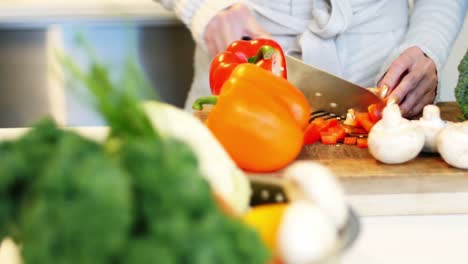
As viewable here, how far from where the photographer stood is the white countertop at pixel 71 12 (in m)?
1.86

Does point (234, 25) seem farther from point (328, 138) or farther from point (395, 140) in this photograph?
point (395, 140)

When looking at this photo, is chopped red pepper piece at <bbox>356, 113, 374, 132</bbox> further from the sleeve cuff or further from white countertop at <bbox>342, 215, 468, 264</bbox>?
the sleeve cuff

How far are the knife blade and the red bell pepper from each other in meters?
0.03

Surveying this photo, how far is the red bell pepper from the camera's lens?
111 centimetres

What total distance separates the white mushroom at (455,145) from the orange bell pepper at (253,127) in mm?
189

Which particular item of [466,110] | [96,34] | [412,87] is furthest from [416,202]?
[96,34]

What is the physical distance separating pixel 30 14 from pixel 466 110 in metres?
1.29

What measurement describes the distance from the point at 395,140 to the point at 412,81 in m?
0.36

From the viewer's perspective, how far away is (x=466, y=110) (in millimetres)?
1026

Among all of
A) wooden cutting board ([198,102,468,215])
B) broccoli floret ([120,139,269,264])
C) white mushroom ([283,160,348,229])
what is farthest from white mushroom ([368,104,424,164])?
broccoli floret ([120,139,269,264])

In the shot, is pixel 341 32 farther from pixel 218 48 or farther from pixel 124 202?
pixel 124 202

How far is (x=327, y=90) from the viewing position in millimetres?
1080

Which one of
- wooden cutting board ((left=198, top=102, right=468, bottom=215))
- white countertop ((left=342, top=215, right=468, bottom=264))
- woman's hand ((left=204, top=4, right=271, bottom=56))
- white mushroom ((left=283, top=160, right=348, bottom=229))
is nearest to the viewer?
white mushroom ((left=283, top=160, right=348, bottom=229))

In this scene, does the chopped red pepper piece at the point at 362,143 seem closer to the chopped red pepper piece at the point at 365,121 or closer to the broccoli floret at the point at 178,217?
the chopped red pepper piece at the point at 365,121
